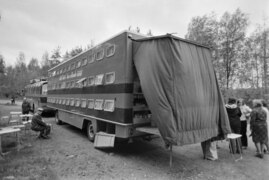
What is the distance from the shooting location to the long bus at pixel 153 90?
3496 mm

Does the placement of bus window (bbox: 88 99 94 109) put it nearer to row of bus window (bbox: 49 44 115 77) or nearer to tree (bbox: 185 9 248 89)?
row of bus window (bbox: 49 44 115 77)

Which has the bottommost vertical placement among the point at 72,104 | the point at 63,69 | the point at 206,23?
the point at 72,104

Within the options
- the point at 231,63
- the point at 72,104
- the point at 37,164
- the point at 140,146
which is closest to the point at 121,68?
the point at 140,146

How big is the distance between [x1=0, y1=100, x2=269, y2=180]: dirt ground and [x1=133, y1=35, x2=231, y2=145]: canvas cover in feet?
2.93

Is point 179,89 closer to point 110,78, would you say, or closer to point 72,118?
point 110,78

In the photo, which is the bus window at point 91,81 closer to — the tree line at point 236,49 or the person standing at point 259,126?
the person standing at point 259,126

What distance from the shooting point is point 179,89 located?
352cm

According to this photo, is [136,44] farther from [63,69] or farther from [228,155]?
[63,69]

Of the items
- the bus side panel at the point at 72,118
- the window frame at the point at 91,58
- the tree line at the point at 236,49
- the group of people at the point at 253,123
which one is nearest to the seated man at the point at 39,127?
the bus side panel at the point at 72,118

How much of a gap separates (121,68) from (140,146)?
2907mm

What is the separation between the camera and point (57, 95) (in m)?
9.43

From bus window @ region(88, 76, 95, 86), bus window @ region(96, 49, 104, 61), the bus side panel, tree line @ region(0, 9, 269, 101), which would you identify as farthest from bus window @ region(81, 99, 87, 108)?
tree line @ region(0, 9, 269, 101)

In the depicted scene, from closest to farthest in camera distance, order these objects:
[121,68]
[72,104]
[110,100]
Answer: [121,68]
[110,100]
[72,104]

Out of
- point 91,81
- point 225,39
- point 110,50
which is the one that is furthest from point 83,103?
point 225,39
